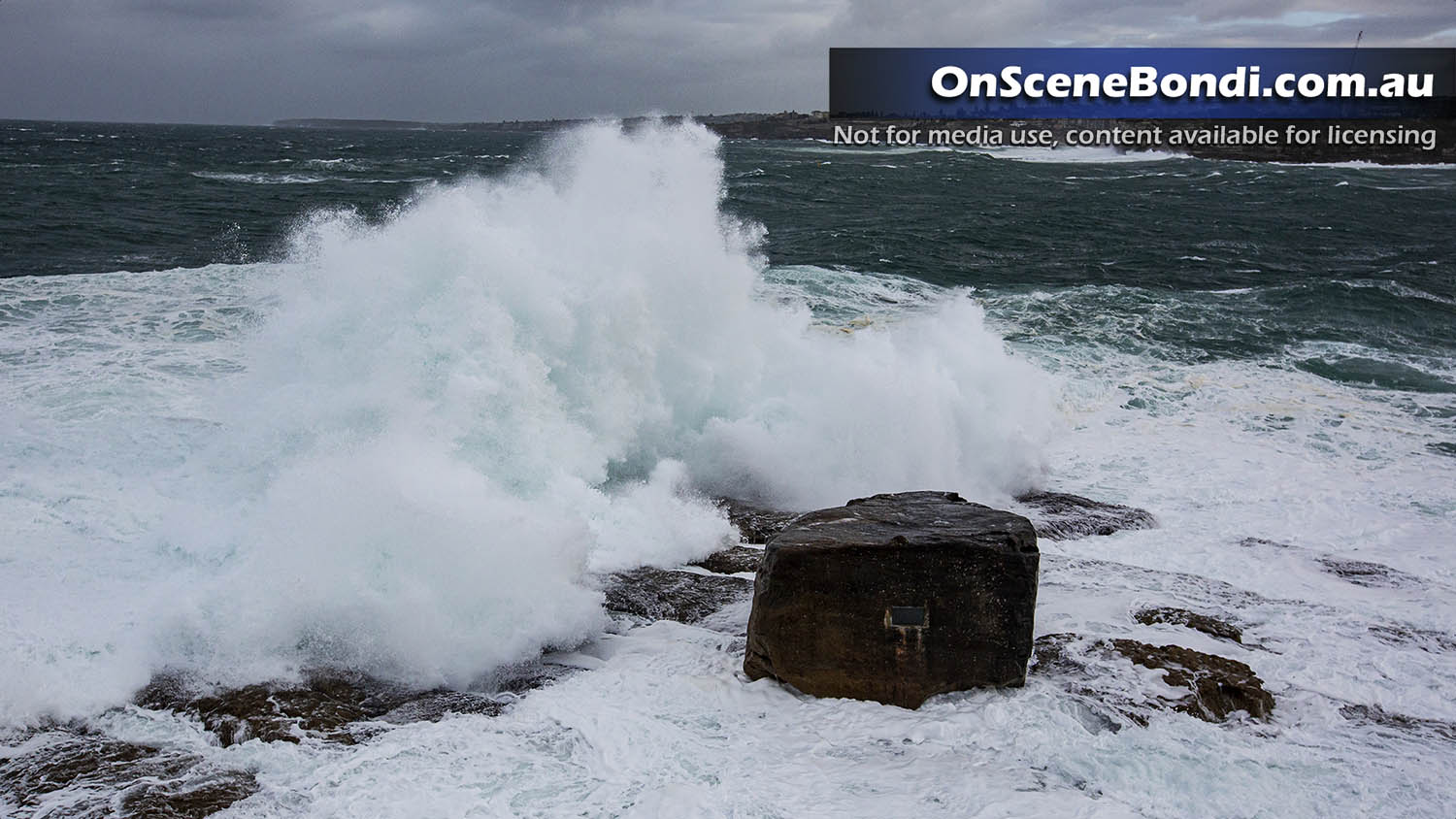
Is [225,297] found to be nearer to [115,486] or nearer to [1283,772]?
[115,486]

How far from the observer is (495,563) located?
6270 millimetres

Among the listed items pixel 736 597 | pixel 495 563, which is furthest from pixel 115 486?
pixel 736 597

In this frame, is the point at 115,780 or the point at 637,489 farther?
the point at 637,489

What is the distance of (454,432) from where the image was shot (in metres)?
7.66

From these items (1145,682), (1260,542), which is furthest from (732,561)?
(1260,542)

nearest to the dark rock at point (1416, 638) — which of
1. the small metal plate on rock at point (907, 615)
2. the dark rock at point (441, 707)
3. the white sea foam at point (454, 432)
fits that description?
the small metal plate on rock at point (907, 615)

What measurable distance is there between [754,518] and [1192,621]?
308 cm

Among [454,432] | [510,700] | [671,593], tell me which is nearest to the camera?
[510,700]

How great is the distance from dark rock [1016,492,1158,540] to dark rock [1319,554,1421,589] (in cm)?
122

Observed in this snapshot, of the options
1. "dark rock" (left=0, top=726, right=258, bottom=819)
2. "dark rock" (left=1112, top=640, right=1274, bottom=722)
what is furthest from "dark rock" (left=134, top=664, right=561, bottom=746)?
"dark rock" (left=1112, top=640, right=1274, bottom=722)

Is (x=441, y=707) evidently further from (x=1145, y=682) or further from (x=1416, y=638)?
(x=1416, y=638)

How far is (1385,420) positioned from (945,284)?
26.9 feet

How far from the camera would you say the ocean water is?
495 centimetres

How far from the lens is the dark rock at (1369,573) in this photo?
7.27m
